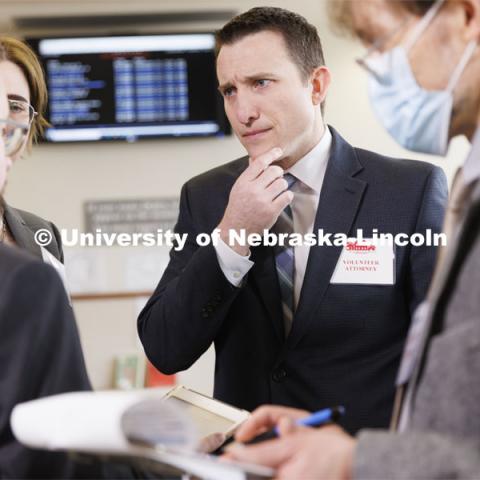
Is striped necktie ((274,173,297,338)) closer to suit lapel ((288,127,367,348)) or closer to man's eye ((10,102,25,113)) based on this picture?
suit lapel ((288,127,367,348))

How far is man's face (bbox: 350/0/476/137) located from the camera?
2.95ft

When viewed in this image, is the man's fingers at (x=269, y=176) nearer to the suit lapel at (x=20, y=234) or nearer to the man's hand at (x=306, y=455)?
the suit lapel at (x=20, y=234)

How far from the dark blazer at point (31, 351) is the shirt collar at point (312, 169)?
90cm

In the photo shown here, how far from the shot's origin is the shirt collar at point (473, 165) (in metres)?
0.86

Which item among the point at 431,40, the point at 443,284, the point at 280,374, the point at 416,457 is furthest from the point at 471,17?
the point at 280,374

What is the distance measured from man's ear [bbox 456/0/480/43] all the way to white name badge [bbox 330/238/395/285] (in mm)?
736

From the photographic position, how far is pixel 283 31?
1.67 metres

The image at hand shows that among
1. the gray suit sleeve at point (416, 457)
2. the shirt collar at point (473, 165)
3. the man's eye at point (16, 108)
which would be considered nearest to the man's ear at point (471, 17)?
the shirt collar at point (473, 165)

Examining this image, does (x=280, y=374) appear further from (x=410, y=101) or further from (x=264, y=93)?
(x=410, y=101)

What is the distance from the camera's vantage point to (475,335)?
74 cm

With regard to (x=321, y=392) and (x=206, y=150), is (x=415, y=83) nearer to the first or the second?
(x=321, y=392)

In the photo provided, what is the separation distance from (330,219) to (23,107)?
0.88m

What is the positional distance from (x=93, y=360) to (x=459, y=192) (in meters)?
2.96

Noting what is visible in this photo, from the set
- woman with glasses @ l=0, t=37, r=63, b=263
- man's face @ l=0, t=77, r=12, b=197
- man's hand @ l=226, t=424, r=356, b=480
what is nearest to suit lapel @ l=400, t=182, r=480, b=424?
man's hand @ l=226, t=424, r=356, b=480
